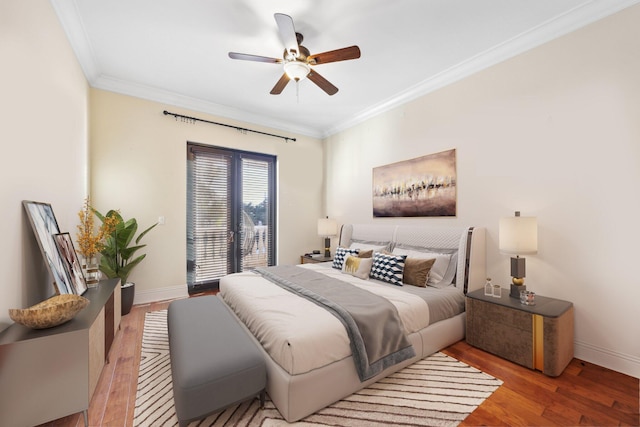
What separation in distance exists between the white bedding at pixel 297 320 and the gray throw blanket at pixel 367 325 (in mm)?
69

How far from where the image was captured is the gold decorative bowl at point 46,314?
1418 mm

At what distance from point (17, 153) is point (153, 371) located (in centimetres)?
181

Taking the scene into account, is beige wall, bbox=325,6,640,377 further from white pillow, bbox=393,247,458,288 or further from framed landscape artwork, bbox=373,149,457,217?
white pillow, bbox=393,247,458,288

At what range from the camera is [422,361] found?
2252mm

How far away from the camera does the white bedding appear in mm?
1602

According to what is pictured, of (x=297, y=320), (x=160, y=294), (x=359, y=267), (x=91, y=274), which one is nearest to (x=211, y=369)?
(x=297, y=320)

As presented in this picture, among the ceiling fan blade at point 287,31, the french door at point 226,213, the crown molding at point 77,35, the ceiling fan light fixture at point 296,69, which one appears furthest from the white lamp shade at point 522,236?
the crown molding at point 77,35

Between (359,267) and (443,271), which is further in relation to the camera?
(359,267)

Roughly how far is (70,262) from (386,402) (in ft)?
8.93

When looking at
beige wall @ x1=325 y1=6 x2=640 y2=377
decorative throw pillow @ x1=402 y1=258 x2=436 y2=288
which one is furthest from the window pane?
beige wall @ x1=325 y1=6 x2=640 y2=377

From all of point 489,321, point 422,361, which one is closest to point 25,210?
point 422,361

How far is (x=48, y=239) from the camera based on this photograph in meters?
1.92

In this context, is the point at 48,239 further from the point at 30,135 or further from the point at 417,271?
the point at 417,271

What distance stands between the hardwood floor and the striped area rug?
0.24 feet
